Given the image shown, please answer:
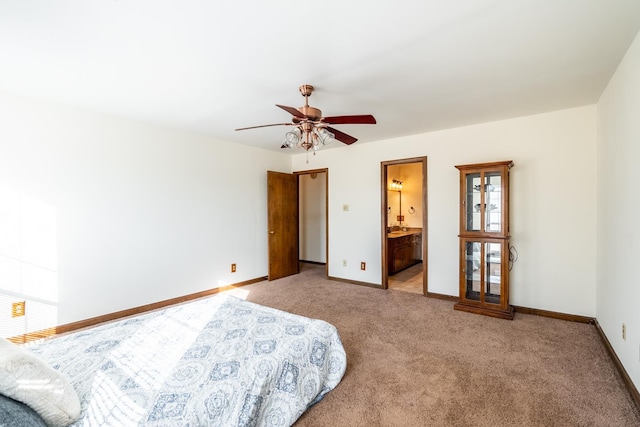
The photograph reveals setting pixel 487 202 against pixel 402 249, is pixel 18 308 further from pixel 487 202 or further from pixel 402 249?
pixel 402 249

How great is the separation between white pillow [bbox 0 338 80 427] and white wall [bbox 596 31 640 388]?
316 cm

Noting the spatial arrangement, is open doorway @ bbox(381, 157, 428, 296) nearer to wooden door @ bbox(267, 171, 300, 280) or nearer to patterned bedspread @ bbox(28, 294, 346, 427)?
wooden door @ bbox(267, 171, 300, 280)

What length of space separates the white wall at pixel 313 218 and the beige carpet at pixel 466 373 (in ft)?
10.4

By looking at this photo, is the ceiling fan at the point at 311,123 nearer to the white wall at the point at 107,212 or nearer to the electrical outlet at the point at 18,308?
the white wall at the point at 107,212

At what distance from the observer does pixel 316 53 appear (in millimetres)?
2090

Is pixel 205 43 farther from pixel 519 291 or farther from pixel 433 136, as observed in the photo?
pixel 519 291

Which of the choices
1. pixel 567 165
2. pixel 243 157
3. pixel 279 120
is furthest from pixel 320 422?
Answer: pixel 243 157

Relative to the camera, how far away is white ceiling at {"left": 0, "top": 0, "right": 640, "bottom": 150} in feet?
5.46

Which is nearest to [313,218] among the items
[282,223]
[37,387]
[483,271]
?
[282,223]

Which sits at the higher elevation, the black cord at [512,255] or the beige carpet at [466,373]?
the black cord at [512,255]

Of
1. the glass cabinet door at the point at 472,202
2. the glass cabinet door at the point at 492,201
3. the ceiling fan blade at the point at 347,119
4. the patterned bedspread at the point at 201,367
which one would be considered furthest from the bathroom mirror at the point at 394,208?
the patterned bedspread at the point at 201,367

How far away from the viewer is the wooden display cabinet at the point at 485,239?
11.1 ft

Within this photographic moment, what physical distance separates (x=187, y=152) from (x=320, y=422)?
12.0 feet

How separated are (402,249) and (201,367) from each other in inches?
192
